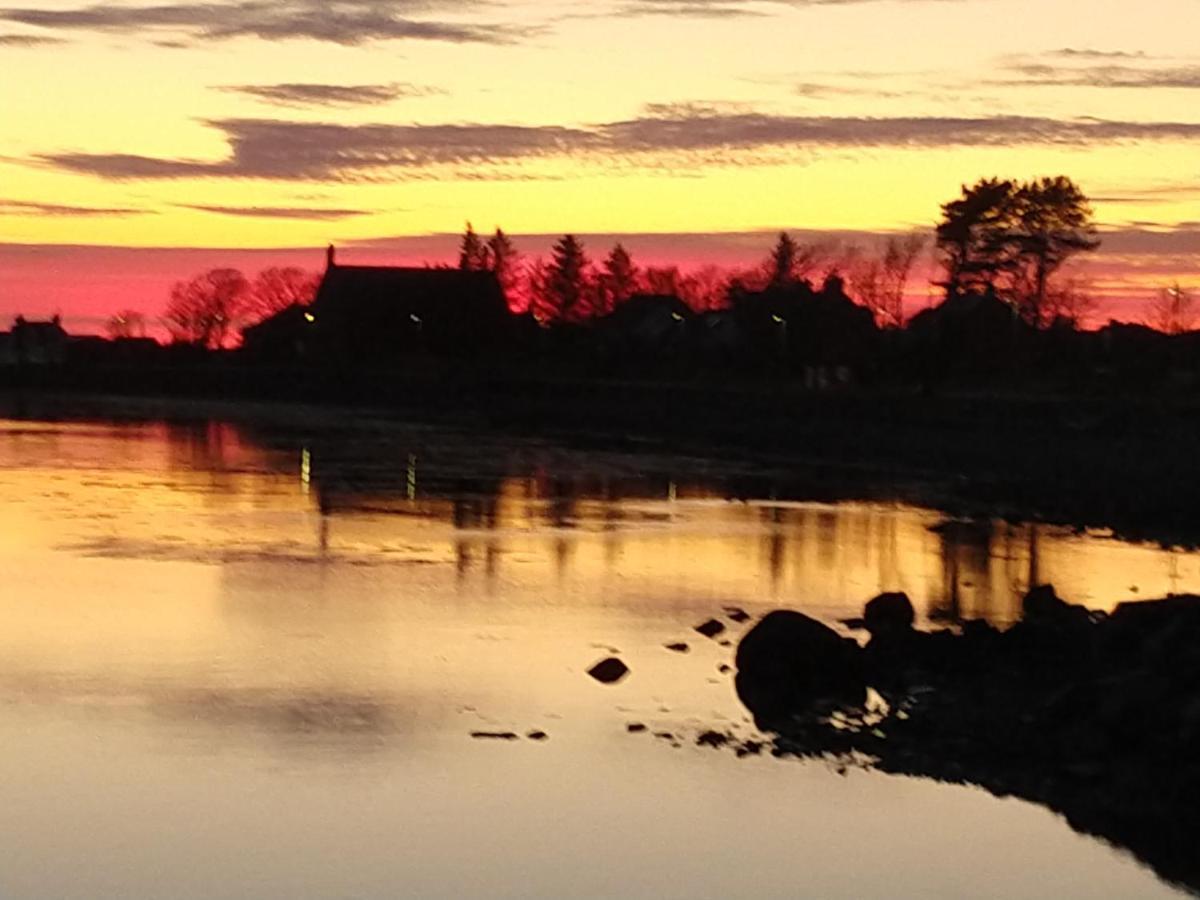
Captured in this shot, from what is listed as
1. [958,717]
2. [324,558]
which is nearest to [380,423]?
[324,558]

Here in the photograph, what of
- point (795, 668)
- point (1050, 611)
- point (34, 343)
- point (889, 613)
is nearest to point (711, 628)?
point (889, 613)

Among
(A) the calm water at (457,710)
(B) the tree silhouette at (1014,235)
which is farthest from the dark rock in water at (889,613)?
(B) the tree silhouette at (1014,235)

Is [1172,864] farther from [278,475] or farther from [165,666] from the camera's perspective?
[278,475]

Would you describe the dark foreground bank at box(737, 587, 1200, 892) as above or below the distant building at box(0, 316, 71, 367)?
above

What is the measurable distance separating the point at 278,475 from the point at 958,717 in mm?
33578

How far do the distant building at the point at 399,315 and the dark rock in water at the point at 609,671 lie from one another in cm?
9251

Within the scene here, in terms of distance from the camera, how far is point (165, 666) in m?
20.8

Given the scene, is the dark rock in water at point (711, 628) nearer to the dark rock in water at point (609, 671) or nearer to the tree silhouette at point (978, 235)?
the dark rock in water at point (609, 671)

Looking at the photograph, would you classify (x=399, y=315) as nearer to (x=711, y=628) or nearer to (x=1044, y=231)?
(x=1044, y=231)

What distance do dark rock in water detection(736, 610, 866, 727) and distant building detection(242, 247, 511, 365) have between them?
308 ft

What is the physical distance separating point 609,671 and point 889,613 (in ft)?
12.8

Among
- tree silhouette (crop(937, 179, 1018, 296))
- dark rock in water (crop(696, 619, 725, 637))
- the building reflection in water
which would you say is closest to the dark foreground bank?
dark rock in water (crop(696, 619, 725, 637))

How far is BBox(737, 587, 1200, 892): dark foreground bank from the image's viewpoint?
Result: 15.6 metres

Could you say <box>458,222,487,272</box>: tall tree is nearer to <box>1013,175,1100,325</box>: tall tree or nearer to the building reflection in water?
<box>1013,175,1100,325</box>: tall tree
